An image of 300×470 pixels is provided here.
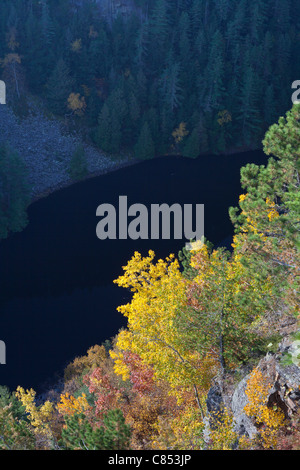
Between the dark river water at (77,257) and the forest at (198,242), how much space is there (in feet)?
6.94

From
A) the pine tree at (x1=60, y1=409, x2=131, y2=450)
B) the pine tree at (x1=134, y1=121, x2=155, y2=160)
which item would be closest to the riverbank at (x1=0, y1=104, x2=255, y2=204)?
the pine tree at (x1=134, y1=121, x2=155, y2=160)

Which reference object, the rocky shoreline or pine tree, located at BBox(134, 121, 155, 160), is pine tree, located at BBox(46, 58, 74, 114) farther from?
pine tree, located at BBox(134, 121, 155, 160)

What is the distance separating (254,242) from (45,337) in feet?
83.4

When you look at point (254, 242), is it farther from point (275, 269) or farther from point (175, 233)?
point (175, 233)

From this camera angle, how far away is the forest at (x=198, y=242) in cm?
1439

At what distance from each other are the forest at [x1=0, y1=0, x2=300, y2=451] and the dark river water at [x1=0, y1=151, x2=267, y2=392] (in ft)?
6.94

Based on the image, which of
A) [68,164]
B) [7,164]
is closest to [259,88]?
[68,164]

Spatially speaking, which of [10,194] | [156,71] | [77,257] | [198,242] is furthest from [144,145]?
[198,242]

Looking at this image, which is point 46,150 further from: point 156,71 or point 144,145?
point 156,71

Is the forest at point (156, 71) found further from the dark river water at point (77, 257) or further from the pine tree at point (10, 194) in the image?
the pine tree at point (10, 194)

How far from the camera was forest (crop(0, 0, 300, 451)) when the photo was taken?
47.2 ft

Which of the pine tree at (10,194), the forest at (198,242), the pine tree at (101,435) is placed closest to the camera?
the pine tree at (101,435)

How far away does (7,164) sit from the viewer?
51.2 m

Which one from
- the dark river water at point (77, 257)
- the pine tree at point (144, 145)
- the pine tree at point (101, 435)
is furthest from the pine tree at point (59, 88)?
the pine tree at point (101, 435)
